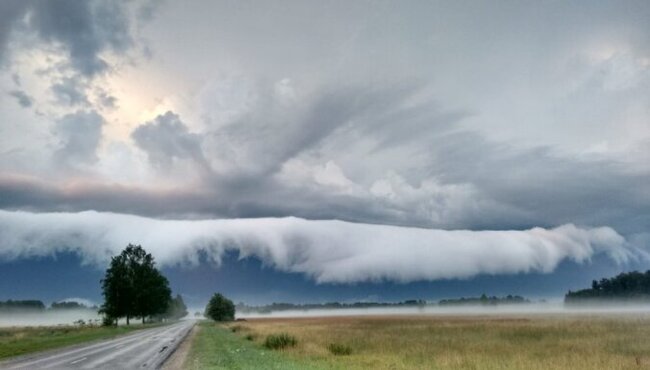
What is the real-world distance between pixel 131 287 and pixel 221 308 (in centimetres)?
5417

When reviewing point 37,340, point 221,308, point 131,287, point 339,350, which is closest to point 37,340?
point 37,340

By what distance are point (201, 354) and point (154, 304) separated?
87.7m

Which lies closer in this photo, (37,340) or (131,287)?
(37,340)

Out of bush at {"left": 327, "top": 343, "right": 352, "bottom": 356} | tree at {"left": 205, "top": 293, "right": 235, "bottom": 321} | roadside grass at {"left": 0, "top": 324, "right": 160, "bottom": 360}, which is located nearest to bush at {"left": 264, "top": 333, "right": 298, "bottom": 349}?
bush at {"left": 327, "top": 343, "right": 352, "bottom": 356}

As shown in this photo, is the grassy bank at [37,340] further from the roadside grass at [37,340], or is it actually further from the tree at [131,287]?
the tree at [131,287]

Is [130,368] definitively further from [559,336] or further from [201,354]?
[559,336]

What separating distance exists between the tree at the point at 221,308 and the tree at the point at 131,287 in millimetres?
37871

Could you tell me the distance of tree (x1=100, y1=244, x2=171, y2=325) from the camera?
10575 centimetres

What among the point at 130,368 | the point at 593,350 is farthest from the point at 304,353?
the point at 593,350

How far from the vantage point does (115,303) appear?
348 feet

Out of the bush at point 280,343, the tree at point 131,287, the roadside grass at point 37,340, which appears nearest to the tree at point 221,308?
the tree at point 131,287

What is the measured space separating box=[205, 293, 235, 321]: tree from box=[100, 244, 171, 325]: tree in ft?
124

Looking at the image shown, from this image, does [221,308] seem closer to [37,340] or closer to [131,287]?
[131,287]

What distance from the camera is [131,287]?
107812 mm
